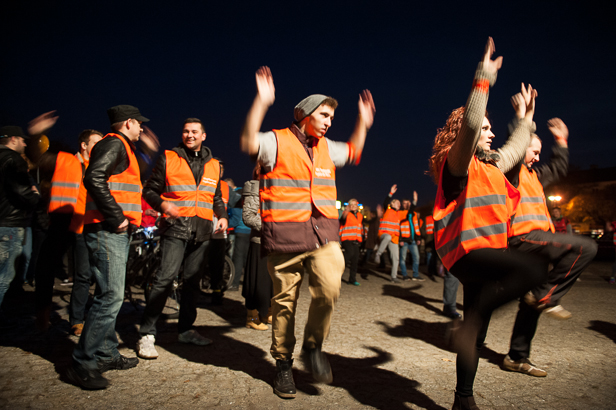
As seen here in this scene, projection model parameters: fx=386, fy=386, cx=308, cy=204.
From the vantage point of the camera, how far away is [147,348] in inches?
144

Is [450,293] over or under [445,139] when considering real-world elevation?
under

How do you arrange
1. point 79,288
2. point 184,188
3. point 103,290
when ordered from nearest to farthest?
point 103,290 < point 184,188 < point 79,288

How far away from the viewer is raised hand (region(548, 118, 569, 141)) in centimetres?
386

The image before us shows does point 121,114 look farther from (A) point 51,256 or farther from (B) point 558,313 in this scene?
(B) point 558,313

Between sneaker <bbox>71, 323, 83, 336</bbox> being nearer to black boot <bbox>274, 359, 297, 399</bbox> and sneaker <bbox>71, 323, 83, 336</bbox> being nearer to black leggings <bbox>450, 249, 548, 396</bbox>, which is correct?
black boot <bbox>274, 359, 297, 399</bbox>

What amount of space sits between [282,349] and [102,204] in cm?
181

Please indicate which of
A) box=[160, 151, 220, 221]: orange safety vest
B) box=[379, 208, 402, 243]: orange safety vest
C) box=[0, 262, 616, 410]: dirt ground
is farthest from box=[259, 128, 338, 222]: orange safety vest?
box=[379, 208, 402, 243]: orange safety vest

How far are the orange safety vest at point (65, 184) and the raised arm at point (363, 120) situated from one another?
3704 mm

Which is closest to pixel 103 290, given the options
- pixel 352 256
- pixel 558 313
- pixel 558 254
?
pixel 558 313

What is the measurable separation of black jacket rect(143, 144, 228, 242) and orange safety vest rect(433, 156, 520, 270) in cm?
254

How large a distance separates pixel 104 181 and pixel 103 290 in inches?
34.8

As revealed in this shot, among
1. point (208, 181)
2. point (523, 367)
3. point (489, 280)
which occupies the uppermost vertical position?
point (208, 181)

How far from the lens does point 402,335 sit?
481cm

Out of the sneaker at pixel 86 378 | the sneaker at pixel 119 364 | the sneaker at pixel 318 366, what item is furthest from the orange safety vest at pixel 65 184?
the sneaker at pixel 318 366
